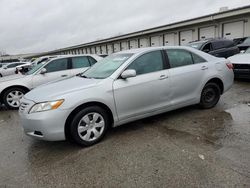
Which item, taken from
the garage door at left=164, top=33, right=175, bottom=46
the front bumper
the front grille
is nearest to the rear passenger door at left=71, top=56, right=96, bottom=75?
the front bumper

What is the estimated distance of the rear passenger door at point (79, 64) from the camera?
707cm

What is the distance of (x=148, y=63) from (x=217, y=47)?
7.01m

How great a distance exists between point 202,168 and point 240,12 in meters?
17.0

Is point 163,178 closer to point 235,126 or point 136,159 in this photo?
point 136,159

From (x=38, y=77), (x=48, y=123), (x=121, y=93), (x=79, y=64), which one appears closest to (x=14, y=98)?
(x=38, y=77)

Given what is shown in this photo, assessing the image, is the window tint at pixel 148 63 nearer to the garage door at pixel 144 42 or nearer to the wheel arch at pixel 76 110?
the wheel arch at pixel 76 110

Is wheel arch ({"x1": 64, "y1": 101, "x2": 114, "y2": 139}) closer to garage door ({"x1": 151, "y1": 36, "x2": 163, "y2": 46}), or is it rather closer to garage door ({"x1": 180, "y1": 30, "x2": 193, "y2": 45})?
garage door ({"x1": 180, "y1": 30, "x2": 193, "y2": 45})

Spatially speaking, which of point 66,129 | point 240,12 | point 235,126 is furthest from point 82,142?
point 240,12

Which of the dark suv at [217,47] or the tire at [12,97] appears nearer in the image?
the tire at [12,97]

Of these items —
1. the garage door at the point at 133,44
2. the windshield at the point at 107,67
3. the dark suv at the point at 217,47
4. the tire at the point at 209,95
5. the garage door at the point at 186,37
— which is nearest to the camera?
the windshield at the point at 107,67

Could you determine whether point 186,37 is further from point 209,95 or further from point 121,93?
point 121,93

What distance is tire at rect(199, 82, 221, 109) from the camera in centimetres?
464

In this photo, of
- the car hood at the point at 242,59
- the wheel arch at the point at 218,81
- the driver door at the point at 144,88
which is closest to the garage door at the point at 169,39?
the car hood at the point at 242,59

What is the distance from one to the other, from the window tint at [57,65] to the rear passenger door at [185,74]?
4117 millimetres
